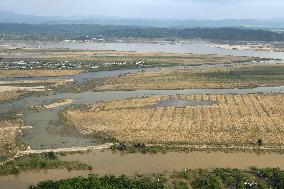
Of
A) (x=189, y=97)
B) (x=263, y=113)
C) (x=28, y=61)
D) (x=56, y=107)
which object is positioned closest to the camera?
(x=263, y=113)

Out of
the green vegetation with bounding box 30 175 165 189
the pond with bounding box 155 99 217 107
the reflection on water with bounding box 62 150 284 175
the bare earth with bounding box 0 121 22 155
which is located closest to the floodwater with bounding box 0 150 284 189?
the reflection on water with bounding box 62 150 284 175

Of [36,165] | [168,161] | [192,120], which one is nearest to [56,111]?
[192,120]

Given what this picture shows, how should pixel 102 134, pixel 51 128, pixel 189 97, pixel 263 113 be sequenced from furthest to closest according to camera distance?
pixel 189 97 < pixel 263 113 < pixel 51 128 < pixel 102 134

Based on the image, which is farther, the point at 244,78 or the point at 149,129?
the point at 244,78

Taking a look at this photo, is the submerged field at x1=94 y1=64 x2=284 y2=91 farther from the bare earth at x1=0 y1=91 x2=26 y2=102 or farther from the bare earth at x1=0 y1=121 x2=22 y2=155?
the bare earth at x1=0 y1=121 x2=22 y2=155

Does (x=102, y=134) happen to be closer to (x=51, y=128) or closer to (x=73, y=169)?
(x=51, y=128)

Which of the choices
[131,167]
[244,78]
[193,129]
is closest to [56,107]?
[193,129]

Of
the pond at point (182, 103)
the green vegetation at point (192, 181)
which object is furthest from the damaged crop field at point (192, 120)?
the green vegetation at point (192, 181)
